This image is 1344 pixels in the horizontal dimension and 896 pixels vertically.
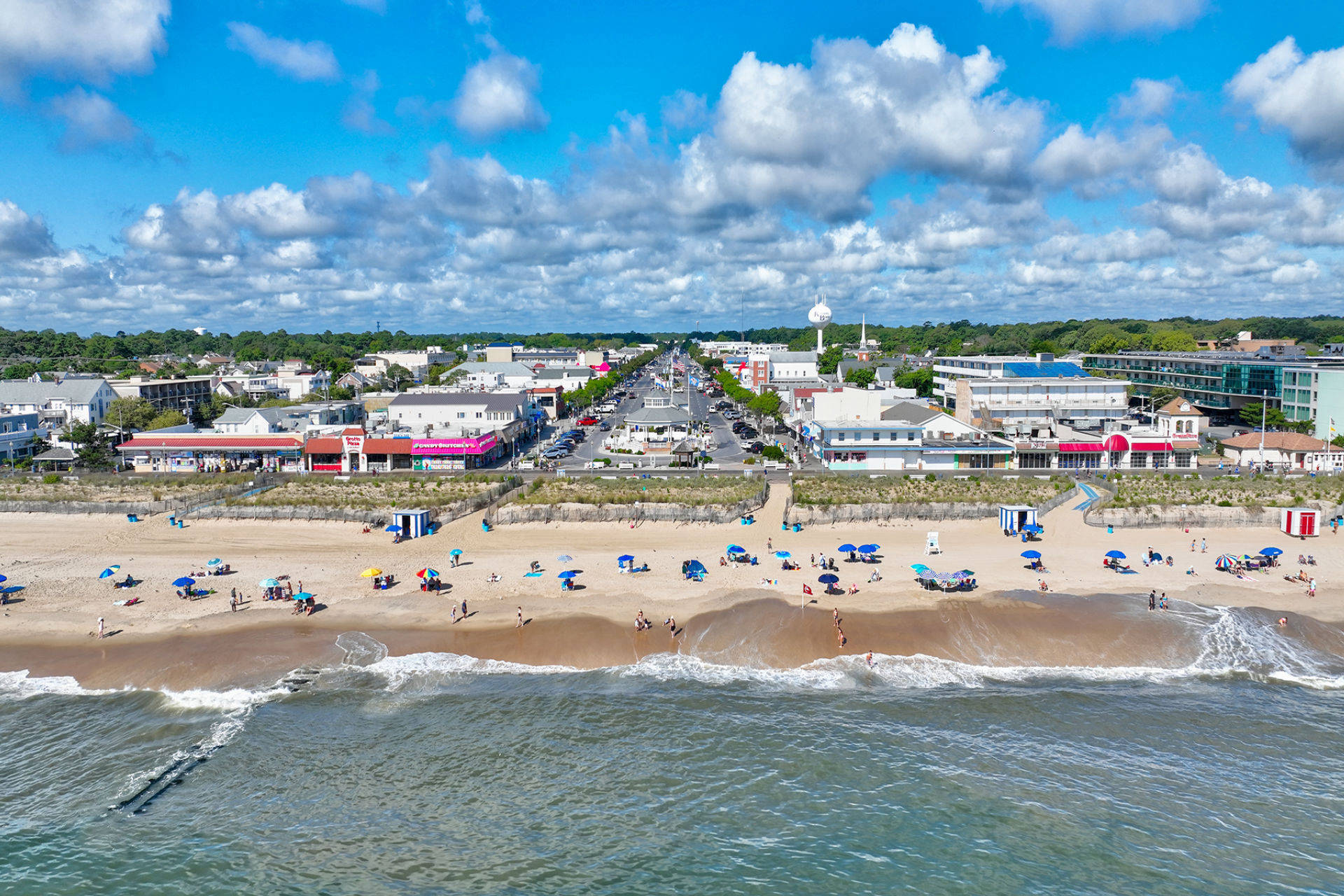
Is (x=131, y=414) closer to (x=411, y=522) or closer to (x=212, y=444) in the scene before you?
(x=212, y=444)

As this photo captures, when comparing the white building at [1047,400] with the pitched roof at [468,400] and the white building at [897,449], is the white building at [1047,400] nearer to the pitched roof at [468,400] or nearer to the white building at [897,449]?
the white building at [897,449]

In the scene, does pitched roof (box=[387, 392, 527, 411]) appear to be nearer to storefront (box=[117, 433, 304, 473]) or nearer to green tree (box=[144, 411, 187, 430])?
storefront (box=[117, 433, 304, 473])

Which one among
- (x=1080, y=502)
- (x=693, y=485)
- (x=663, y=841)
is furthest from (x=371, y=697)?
(x=1080, y=502)

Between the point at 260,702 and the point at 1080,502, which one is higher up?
the point at 1080,502

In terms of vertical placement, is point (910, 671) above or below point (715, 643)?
below

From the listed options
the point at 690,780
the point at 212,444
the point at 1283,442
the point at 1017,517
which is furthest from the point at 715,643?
the point at 1283,442

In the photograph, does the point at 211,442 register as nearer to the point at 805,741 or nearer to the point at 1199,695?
the point at 805,741
